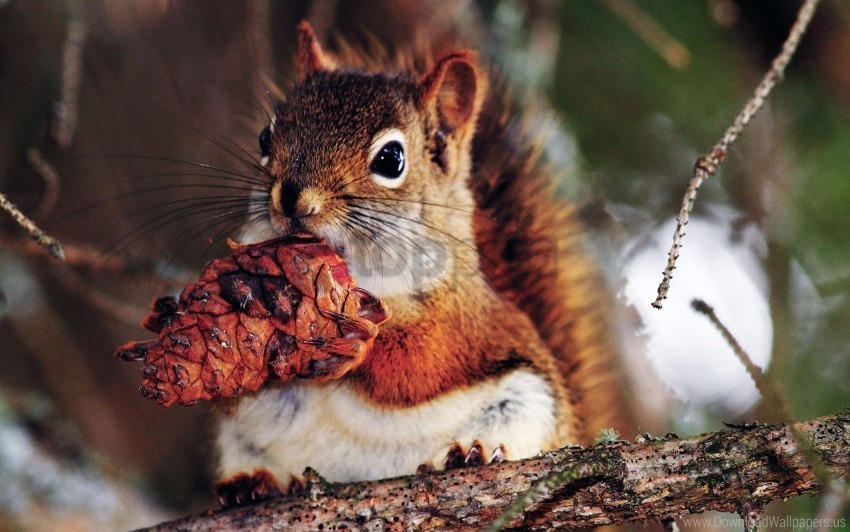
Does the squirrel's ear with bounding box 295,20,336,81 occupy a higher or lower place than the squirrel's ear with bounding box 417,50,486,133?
higher

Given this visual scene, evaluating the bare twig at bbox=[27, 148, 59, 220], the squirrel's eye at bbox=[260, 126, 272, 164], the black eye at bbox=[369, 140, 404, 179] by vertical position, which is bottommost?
the black eye at bbox=[369, 140, 404, 179]

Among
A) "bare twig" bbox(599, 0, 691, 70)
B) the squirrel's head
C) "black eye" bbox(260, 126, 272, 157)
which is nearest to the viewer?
the squirrel's head

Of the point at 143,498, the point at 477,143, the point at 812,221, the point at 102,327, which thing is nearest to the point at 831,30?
the point at 812,221

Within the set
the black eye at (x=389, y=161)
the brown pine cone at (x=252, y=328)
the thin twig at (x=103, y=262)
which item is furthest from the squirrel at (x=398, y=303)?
the thin twig at (x=103, y=262)

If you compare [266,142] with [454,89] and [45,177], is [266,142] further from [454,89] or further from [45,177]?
[45,177]

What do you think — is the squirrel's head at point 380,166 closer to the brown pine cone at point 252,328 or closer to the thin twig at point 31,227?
the brown pine cone at point 252,328

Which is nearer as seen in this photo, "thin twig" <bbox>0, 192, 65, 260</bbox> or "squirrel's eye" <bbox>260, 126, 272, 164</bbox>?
"thin twig" <bbox>0, 192, 65, 260</bbox>

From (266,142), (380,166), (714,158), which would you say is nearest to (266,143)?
(266,142)

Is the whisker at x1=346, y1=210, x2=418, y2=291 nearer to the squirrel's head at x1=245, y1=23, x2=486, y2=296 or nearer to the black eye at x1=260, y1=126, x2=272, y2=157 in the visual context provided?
the squirrel's head at x1=245, y1=23, x2=486, y2=296

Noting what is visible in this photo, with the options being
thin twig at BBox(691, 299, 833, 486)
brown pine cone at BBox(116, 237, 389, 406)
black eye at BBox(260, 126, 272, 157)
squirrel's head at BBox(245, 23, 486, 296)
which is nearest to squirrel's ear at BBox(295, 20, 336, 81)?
squirrel's head at BBox(245, 23, 486, 296)
